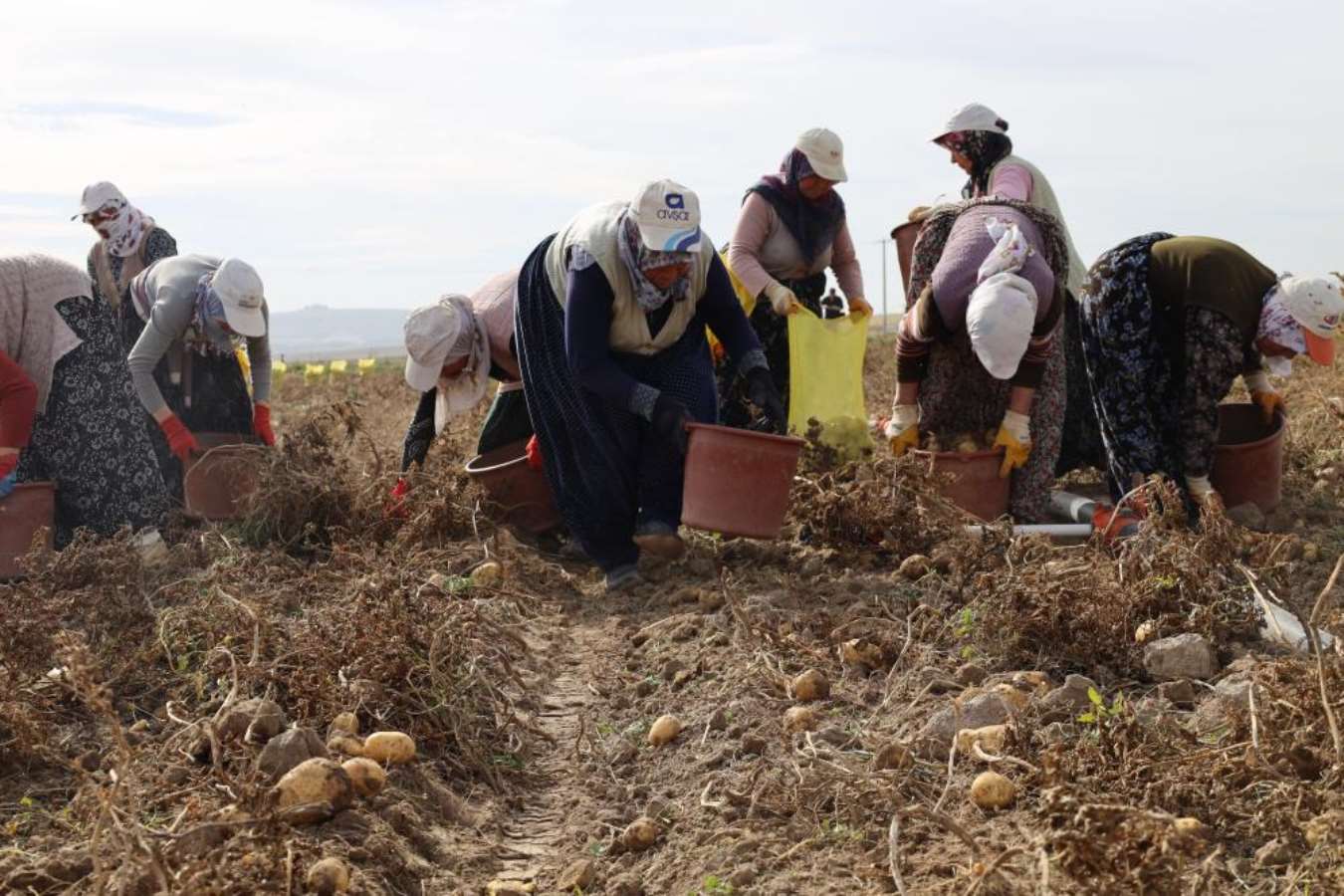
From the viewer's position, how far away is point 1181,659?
133 inches

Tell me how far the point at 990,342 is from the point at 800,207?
53.9 inches

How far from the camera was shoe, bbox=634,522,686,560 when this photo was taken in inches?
188

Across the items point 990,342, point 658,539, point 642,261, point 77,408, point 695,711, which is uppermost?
point 642,261

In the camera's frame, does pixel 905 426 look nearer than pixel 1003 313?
No

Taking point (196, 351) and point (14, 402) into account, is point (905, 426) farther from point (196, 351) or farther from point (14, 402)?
point (14, 402)

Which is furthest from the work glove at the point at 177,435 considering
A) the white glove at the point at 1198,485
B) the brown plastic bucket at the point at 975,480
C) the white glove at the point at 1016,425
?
the white glove at the point at 1198,485

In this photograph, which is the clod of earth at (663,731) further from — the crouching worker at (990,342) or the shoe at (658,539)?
the crouching worker at (990,342)

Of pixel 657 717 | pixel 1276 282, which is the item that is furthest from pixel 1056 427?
pixel 657 717

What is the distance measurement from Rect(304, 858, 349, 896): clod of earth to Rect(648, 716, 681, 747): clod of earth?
108 cm

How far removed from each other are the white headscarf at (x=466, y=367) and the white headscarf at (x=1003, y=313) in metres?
1.68

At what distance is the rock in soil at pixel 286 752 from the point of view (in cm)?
291

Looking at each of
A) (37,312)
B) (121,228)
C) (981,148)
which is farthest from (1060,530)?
(121,228)

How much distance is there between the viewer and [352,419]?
570 cm

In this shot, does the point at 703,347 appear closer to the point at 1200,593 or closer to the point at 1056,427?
the point at 1056,427
